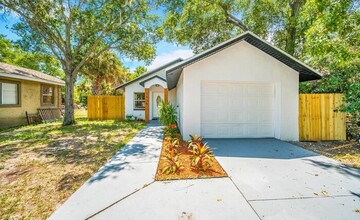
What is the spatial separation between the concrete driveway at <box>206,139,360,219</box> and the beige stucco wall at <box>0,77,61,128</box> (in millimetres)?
13702

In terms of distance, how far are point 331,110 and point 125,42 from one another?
13.4 meters

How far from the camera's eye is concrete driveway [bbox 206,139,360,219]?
3.05 m

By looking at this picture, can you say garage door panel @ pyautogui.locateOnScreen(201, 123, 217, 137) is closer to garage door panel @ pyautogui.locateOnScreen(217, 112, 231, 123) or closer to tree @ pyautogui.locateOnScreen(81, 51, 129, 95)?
garage door panel @ pyautogui.locateOnScreen(217, 112, 231, 123)

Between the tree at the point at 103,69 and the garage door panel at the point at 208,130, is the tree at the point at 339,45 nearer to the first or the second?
the garage door panel at the point at 208,130

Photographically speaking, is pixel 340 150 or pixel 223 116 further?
pixel 223 116

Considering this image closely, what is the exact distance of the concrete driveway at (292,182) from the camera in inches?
120

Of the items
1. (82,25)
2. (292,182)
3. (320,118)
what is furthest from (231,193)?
(82,25)

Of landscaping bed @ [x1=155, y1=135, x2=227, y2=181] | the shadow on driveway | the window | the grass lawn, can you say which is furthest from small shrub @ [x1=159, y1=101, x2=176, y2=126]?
the window

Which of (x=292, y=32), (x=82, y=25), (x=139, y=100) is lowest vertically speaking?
(x=139, y=100)

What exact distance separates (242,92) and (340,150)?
13.1ft

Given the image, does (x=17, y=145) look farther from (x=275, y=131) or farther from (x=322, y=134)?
(x=322, y=134)

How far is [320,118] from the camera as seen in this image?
8227 mm

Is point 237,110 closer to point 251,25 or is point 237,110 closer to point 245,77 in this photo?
point 245,77

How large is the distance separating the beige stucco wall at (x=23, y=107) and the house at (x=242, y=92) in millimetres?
11501
